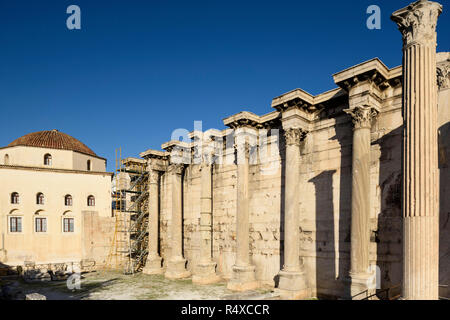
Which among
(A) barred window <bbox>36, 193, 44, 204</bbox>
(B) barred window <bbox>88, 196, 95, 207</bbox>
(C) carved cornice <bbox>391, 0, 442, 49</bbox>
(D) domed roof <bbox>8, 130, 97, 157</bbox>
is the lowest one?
(B) barred window <bbox>88, 196, 95, 207</bbox>

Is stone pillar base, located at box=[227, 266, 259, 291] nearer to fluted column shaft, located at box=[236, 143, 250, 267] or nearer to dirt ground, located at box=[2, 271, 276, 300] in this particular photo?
fluted column shaft, located at box=[236, 143, 250, 267]

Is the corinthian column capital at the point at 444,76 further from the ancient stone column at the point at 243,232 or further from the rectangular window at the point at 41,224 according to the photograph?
the rectangular window at the point at 41,224

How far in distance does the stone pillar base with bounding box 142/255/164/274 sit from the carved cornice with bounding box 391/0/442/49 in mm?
17031

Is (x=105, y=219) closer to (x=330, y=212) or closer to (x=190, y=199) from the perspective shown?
(x=190, y=199)

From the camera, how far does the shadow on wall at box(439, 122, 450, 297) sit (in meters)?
8.05

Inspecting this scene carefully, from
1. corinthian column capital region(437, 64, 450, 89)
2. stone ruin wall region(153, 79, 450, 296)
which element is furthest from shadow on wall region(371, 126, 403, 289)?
corinthian column capital region(437, 64, 450, 89)

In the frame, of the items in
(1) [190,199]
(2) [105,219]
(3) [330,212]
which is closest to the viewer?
(3) [330,212]

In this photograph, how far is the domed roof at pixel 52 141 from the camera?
2583cm

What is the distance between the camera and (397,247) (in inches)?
360

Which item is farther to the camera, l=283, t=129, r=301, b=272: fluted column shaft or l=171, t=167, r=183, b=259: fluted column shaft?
l=171, t=167, r=183, b=259: fluted column shaft

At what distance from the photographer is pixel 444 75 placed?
8695 millimetres

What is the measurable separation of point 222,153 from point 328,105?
6428 mm

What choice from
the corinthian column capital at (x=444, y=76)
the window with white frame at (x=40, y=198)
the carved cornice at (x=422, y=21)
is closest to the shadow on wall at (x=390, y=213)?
the corinthian column capital at (x=444, y=76)

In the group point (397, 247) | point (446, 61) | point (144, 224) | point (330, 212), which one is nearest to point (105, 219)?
point (144, 224)
